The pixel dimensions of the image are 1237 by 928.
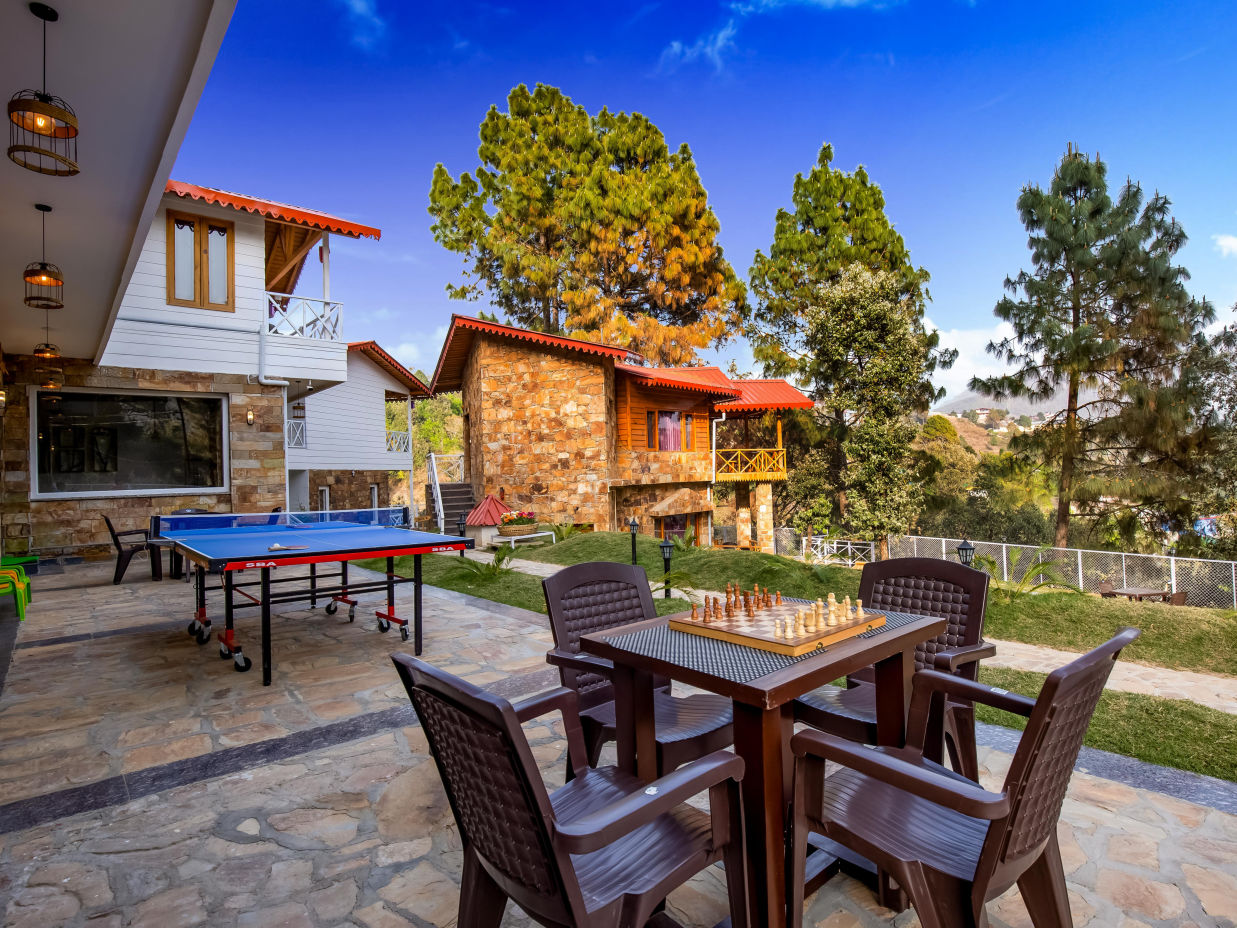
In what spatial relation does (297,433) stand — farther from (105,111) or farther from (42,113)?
(42,113)

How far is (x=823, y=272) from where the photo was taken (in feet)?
82.4

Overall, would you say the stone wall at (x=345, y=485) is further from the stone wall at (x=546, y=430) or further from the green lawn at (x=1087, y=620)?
the green lawn at (x=1087, y=620)

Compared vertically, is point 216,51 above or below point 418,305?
below

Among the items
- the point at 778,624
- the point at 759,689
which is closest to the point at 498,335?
the point at 778,624

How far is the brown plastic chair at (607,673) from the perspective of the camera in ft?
7.89

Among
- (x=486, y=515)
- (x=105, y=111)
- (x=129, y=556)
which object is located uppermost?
(x=105, y=111)

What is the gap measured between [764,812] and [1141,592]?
15.0m

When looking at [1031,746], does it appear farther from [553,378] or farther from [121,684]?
[553,378]

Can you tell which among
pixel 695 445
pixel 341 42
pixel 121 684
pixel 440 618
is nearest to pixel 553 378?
pixel 695 445

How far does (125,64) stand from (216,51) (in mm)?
637

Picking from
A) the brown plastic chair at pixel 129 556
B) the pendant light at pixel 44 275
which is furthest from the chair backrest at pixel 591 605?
the brown plastic chair at pixel 129 556

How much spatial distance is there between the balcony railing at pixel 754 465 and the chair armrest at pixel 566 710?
1908 centimetres

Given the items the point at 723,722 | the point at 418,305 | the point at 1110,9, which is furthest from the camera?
the point at 418,305

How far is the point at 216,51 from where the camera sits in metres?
3.53
